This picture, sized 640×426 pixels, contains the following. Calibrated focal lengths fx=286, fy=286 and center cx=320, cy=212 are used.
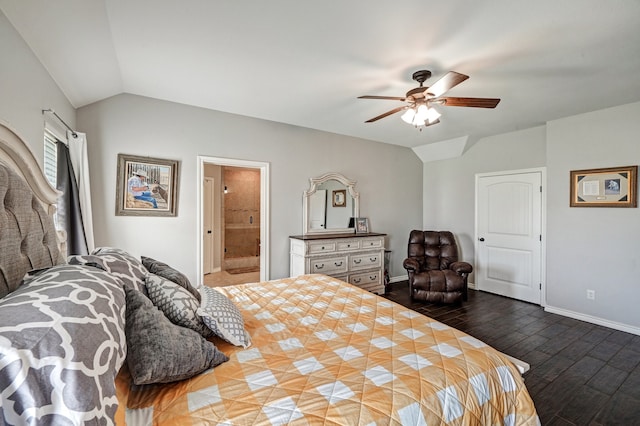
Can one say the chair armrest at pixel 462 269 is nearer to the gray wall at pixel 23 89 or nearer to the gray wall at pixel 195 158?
the gray wall at pixel 195 158

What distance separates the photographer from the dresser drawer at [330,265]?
395 cm

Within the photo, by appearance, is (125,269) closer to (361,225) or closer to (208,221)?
(361,225)

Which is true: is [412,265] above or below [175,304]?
below

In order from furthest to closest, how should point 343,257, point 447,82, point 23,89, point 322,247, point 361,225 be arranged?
point 361,225 < point 343,257 < point 322,247 < point 447,82 < point 23,89

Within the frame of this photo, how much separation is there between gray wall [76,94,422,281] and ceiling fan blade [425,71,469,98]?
2.30 m

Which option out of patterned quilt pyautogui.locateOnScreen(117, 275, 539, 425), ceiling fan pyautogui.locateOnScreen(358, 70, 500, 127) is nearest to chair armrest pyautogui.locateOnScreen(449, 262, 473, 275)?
ceiling fan pyautogui.locateOnScreen(358, 70, 500, 127)

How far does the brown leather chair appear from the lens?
3.97 metres

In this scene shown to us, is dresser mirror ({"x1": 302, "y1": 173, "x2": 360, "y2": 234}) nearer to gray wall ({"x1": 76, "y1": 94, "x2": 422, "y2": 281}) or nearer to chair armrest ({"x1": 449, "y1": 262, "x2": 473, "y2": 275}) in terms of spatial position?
gray wall ({"x1": 76, "y1": 94, "x2": 422, "y2": 281})

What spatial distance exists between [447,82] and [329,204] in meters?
2.69

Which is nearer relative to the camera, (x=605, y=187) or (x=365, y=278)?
(x=605, y=187)

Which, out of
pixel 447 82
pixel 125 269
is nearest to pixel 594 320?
pixel 447 82

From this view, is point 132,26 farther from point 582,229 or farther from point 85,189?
point 582,229

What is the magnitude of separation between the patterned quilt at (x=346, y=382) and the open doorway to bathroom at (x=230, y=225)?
375 cm

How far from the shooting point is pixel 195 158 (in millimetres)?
3482
